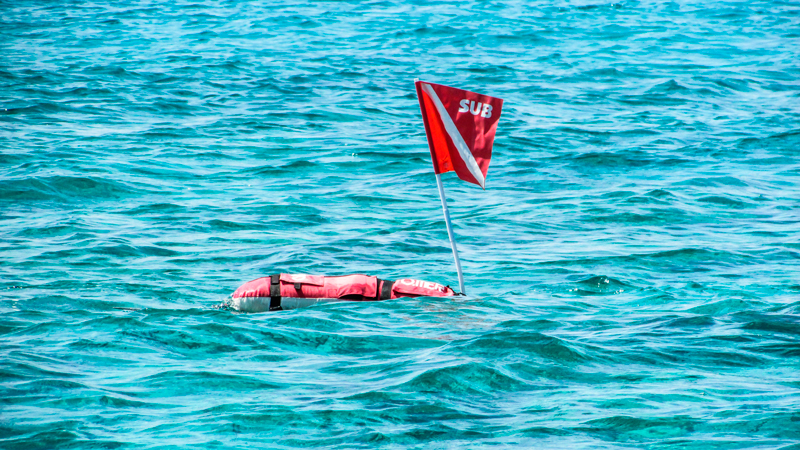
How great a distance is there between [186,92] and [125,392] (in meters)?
17.0

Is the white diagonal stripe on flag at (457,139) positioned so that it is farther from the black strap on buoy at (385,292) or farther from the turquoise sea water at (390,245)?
the black strap on buoy at (385,292)

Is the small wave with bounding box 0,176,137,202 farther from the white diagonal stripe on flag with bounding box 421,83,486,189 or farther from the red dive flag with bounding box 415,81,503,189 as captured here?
the white diagonal stripe on flag with bounding box 421,83,486,189

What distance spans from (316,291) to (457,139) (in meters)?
2.28

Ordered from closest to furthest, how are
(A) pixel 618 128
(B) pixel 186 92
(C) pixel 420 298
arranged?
(C) pixel 420 298 < (A) pixel 618 128 < (B) pixel 186 92

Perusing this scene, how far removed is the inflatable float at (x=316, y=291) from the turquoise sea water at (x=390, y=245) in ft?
0.53

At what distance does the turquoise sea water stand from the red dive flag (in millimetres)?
1557

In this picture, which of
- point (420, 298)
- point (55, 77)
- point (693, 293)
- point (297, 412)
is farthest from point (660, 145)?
point (55, 77)

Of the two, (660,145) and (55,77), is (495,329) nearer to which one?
(660,145)

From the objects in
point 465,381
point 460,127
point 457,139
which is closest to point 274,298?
point 457,139

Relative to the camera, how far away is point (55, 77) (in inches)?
938

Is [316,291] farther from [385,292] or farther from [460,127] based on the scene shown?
[460,127]

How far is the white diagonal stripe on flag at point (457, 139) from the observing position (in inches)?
380

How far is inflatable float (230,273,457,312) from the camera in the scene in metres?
9.70

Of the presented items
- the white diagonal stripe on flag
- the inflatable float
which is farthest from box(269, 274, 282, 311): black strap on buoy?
the white diagonal stripe on flag
